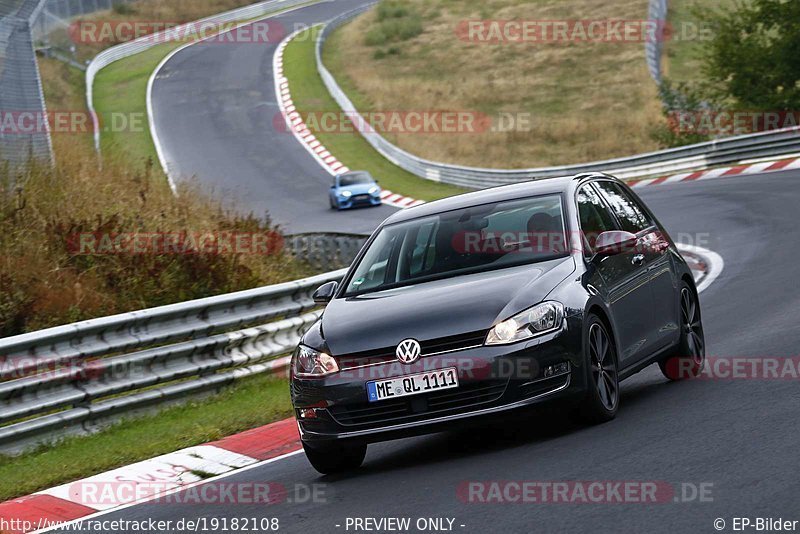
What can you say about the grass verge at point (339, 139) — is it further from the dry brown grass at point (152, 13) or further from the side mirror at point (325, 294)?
the side mirror at point (325, 294)

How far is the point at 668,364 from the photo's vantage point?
9.84 meters

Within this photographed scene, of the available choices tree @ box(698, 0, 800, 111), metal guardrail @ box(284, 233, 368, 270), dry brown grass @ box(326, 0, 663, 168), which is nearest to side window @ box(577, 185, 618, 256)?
metal guardrail @ box(284, 233, 368, 270)

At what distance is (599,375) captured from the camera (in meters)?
7.95

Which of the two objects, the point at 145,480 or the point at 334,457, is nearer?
the point at 334,457

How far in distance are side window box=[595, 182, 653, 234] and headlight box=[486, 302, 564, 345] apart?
203 cm

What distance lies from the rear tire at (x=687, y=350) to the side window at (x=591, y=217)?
3.33ft

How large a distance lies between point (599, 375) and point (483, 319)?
0.95m

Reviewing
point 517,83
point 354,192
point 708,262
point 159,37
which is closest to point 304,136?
point 354,192

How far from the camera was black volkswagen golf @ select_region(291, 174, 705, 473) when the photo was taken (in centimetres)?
743

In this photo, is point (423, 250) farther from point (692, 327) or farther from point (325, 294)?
point (692, 327)

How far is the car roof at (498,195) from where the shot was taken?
352 inches

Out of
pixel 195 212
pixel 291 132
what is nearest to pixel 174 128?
pixel 291 132

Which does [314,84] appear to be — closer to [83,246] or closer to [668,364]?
[83,246]

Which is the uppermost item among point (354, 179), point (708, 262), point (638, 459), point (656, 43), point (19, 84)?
point (19, 84)
